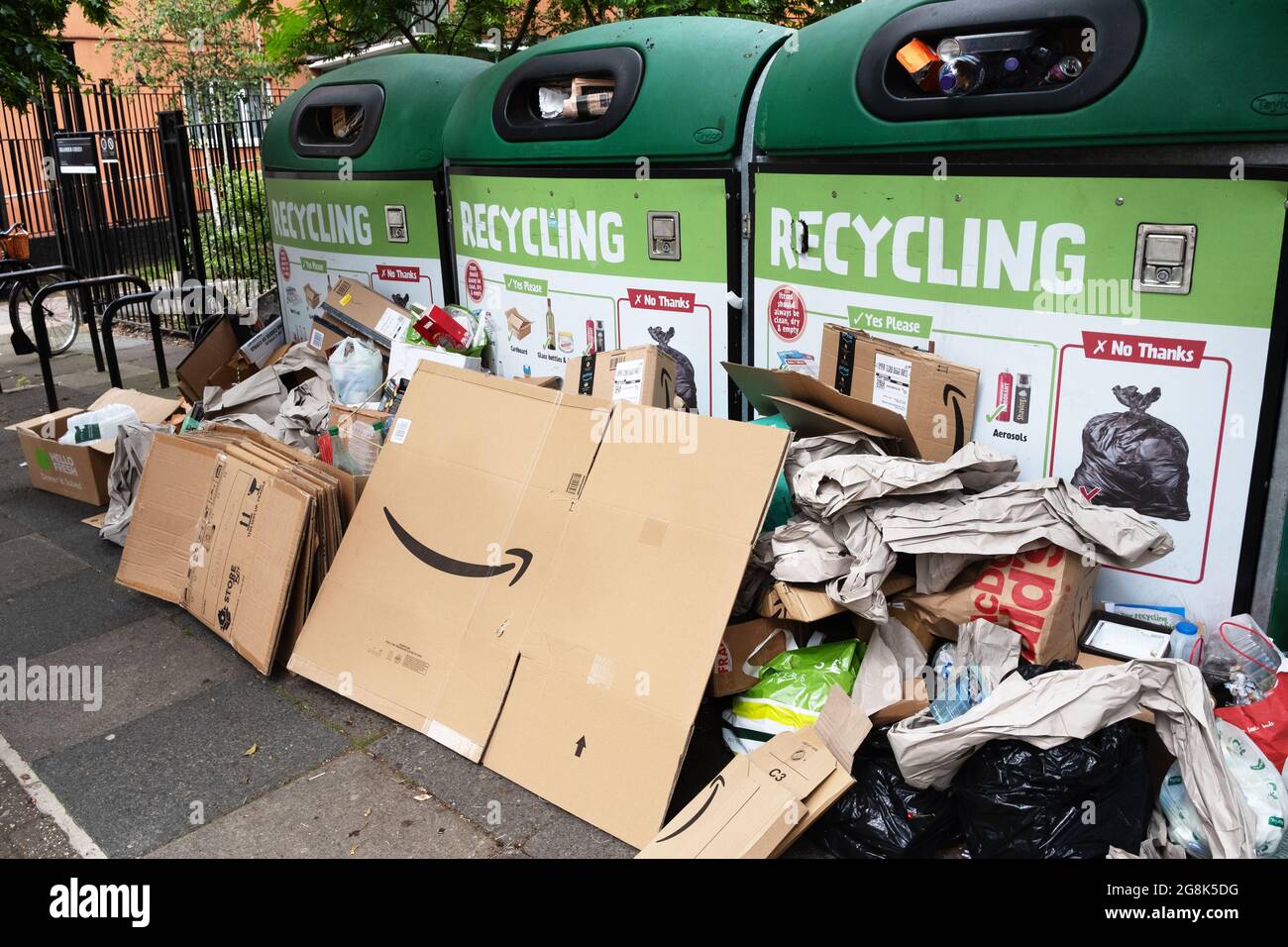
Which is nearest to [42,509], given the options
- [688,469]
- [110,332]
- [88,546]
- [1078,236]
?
[88,546]

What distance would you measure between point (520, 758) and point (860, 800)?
0.95 meters

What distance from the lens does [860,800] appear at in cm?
254

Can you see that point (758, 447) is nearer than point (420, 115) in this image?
Yes

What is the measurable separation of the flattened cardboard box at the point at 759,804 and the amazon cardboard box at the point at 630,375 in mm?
1484

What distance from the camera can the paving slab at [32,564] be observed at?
4.35m

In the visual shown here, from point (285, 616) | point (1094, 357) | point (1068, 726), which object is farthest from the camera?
point (285, 616)

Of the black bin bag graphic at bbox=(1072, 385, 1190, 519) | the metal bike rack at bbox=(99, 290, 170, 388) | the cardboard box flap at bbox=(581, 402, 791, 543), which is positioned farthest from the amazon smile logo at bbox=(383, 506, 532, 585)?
the metal bike rack at bbox=(99, 290, 170, 388)

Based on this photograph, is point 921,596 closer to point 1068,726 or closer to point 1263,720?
point 1068,726

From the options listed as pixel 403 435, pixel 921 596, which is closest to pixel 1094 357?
pixel 921 596

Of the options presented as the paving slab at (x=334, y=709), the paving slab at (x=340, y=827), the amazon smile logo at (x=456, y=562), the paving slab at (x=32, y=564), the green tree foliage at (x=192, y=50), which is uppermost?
the green tree foliage at (x=192, y=50)

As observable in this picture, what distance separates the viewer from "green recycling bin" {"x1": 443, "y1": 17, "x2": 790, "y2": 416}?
3.62m

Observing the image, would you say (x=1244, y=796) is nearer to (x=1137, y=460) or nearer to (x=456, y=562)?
(x=1137, y=460)

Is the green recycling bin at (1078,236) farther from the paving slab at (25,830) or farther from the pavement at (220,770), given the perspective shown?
the paving slab at (25,830)

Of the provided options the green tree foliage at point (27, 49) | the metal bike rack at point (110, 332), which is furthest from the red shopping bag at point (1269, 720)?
the green tree foliage at point (27, 49)
